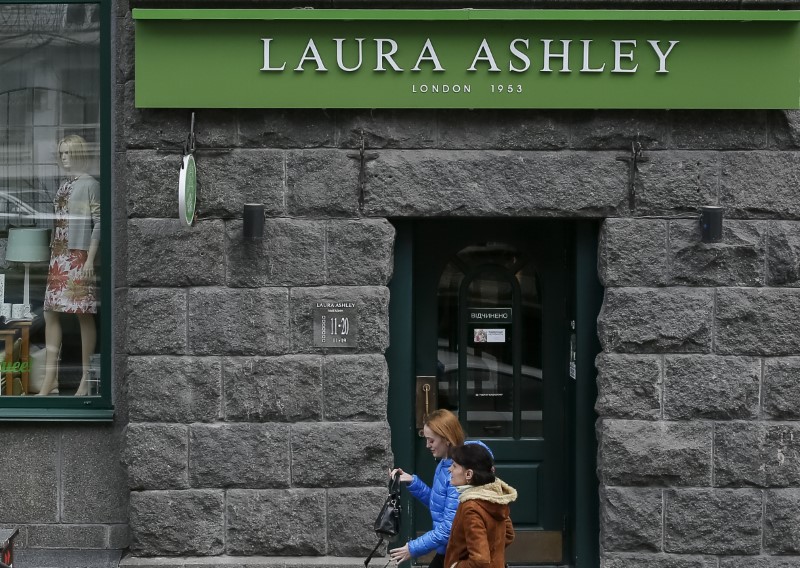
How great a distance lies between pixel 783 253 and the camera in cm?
720

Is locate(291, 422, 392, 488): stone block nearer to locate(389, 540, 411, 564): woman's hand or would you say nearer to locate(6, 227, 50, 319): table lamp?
locate(389, 540, 411, 564): woman's hand

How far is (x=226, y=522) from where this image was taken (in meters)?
7.23

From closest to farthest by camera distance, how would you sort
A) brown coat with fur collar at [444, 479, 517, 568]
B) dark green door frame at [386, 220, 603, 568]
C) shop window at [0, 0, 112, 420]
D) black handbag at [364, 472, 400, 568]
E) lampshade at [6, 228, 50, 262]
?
1. brown coat with fur collar at [444, 479, 517, 568]
2. black handbag at [364, 472, 400, 568]
3. dark green door frame at [386, 220, 603, 568]
4. shop window at [0, 0, 112, 420]
5. lampshade at [6, 228, 50, 262]

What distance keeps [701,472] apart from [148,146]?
4.32 metres

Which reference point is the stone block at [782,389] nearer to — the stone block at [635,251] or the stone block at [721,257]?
the stone block at [721,257]

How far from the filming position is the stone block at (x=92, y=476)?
759 centimetres

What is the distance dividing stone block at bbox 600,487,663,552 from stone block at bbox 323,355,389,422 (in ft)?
5.63

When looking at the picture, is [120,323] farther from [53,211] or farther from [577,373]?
[577,373]

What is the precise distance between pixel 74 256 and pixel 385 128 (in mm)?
2515

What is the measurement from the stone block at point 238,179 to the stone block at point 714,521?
338 cm

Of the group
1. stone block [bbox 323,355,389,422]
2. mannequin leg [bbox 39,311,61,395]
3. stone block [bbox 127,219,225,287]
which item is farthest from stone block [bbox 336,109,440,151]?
mannequin leg [bbox 39,311,61,395]

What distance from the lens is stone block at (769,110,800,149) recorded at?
23.7 ft

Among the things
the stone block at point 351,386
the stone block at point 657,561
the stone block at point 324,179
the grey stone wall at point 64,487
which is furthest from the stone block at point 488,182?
the grey stone wall at point 64,487

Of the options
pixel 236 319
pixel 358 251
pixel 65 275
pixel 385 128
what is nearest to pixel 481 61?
pixel 385 128
